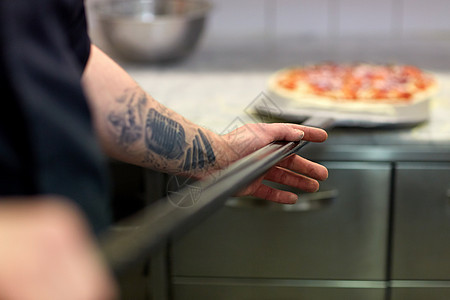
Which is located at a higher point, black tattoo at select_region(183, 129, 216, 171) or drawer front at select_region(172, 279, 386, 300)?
black tattoo at select_region(183, 129, 216, 171)

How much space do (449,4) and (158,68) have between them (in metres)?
0.86

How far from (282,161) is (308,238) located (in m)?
0.46

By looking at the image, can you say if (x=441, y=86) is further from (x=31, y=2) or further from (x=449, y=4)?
(x=31, y=2)

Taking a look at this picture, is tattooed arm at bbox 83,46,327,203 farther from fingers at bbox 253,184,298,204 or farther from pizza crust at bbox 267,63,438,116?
pizza crust at bbox 267,63,438,116

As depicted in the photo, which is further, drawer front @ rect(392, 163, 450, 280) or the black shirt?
drawer front @ rect(392, 163, 450, 280)

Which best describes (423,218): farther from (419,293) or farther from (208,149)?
(208,149)

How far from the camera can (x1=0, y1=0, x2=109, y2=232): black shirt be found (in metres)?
0.44

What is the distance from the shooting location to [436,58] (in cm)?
152

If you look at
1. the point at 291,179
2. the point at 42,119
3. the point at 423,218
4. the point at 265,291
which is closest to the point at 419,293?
the point at 423,218

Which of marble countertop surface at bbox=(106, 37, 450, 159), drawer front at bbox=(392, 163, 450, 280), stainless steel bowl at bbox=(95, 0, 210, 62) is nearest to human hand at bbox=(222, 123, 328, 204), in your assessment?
marble countertop surface at bbox=(106, 37, 450, 159)

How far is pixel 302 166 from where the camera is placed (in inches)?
Result: 24.7

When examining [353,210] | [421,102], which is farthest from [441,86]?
[353,210]

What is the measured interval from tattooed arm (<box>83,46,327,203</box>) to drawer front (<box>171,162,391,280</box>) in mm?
368

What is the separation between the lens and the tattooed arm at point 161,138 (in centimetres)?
62
